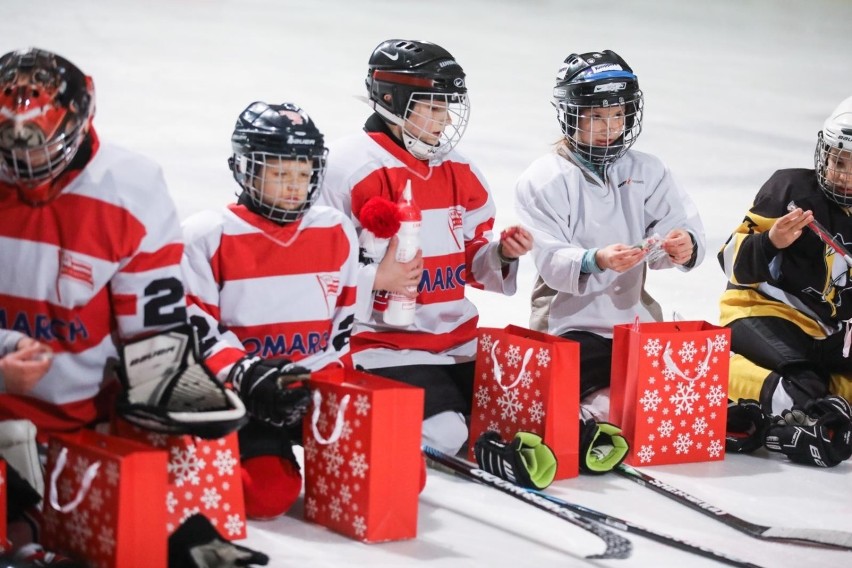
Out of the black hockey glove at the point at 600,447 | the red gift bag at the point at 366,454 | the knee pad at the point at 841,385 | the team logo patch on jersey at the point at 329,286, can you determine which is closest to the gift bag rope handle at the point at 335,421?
the red gift bag at the point at 366,454

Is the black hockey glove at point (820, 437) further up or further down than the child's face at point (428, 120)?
further down

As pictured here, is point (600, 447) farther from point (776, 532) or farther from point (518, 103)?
point (518, 103)

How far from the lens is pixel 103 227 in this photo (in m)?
2.50

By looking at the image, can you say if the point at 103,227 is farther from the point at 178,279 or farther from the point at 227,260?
the point at 227,260

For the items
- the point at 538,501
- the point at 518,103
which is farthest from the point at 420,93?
the point at 518,103

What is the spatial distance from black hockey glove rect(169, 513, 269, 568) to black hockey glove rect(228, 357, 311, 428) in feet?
0.97

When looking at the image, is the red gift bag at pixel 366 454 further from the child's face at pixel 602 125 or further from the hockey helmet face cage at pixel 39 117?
the child's face at pixel 602 125

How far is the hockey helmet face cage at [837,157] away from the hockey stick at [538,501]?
131 cm

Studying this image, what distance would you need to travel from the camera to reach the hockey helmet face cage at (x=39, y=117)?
240 cm

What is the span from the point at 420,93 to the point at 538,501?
40.5 inches

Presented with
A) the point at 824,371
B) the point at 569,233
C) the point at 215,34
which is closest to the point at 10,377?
the point at 569,233

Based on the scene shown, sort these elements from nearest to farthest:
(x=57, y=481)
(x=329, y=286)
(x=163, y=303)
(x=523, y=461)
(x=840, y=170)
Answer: (x=57, y=481)
(x=163, y=303)
(x=329, y=286)
(x=523, y=461)
(x=840, y=170)

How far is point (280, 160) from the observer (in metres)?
2.79

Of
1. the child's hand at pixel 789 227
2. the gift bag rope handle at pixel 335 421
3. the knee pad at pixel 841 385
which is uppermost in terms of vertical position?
the child's hand at pixel 789 227
